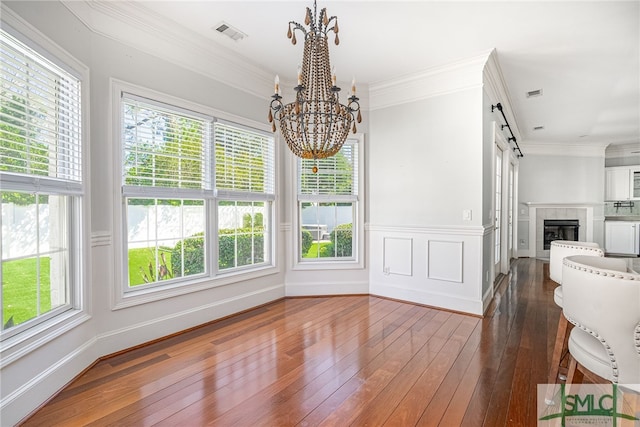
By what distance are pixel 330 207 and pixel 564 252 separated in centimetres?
261

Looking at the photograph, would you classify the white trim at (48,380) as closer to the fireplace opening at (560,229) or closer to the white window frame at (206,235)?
the white window frame at (206,235)

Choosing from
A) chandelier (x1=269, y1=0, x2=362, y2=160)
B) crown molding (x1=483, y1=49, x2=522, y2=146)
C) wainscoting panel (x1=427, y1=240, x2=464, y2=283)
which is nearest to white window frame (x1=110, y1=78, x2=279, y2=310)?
chandelier (x1=269, y1=0, x2=362, y2=160)

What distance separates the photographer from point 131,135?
2625 millimetres

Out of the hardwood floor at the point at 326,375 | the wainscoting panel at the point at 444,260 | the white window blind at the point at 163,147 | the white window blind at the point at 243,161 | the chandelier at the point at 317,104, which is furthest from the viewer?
the wainscoting panel at the point at 444,260

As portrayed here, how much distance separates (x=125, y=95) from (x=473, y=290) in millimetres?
4011

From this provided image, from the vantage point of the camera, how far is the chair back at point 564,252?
2.22 m

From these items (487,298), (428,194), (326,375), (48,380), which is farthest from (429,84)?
(48,380)

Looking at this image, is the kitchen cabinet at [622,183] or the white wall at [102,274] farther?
the kitchen cabinet at [622,183]

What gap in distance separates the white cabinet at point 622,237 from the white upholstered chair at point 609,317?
837 centimetres

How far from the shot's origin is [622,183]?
298 inches

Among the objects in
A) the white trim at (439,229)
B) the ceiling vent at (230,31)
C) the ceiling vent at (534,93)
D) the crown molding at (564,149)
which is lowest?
the white trim at (439,229)

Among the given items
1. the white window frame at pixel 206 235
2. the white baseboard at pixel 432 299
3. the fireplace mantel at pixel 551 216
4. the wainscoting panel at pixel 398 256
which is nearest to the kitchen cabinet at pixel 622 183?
the fireplace mantel at pixel 551 216

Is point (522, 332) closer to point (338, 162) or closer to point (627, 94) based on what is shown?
point (338, 162)

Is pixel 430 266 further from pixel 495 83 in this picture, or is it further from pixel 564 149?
pixel 564 149
